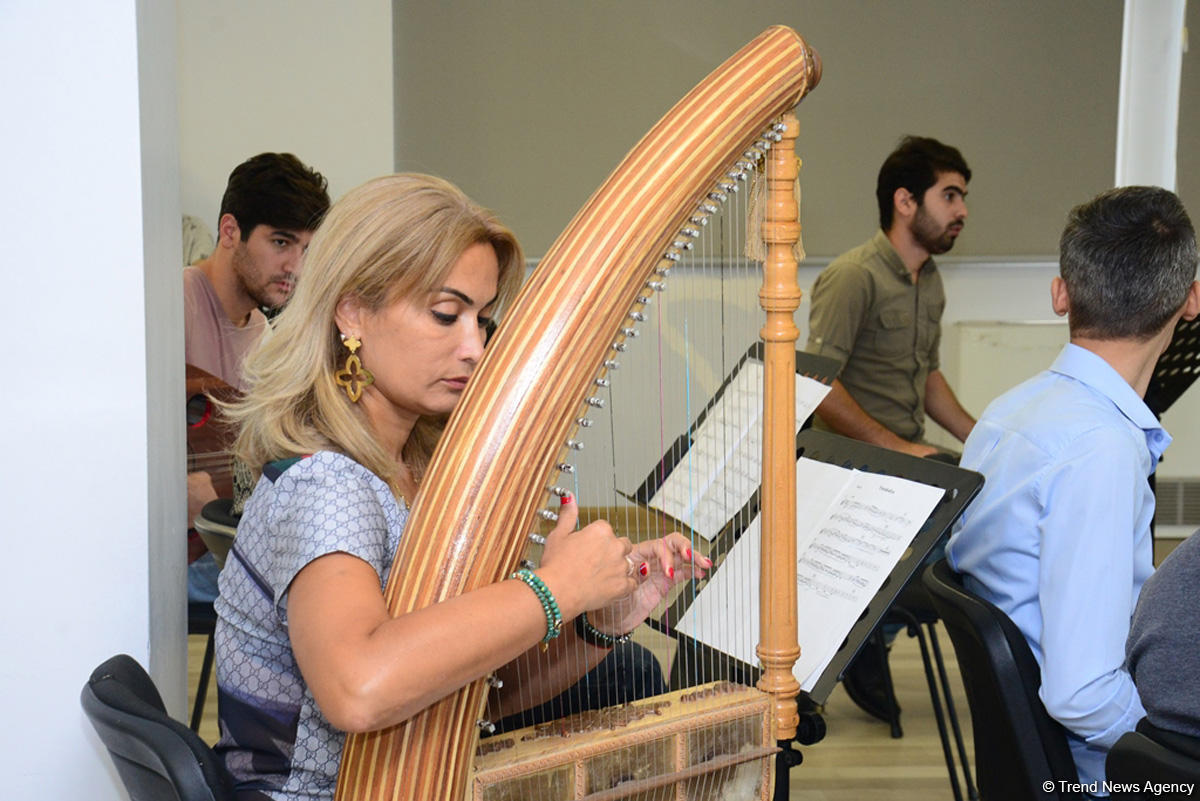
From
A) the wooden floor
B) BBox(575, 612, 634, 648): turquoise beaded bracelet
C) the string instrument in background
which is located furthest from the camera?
the wooden floor

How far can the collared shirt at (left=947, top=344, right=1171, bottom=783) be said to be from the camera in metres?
1.36

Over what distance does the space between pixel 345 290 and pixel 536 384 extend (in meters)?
0.33

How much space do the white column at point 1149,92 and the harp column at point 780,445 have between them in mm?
4196

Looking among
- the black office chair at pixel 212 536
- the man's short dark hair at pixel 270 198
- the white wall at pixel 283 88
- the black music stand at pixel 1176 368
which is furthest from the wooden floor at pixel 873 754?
the white wall at pixel 283 88

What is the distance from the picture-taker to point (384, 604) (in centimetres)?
100

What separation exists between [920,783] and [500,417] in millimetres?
2028

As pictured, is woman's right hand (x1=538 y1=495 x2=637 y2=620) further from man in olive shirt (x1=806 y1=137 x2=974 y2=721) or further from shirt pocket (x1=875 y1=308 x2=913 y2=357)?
shirt pocket (x1=875 y1=308 x2=913 y2=357)

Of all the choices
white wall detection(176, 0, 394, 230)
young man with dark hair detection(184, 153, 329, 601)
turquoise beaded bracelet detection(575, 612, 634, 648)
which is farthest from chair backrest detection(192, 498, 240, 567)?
white wall detection(176, 0, 394, 230)

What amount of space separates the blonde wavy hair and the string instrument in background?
921 millimetres

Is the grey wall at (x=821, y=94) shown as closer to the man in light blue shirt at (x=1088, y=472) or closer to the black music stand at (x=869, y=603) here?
the man in light blue shirt at (x=1088, y=472)

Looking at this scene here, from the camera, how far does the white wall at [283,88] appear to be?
4391 millimetres

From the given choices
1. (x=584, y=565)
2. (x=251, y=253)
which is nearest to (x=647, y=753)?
(x=584, y=565)

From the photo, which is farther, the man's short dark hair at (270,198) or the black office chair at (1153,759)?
the man's short dark hair at (270,198)

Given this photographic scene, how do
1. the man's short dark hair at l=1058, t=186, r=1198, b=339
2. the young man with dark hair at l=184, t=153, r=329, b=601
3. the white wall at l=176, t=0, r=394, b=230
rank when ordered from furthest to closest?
1. the white wall at l=176, t=0, r=394, b=230
2. the young man with dark hair at l=184, t=153, r=329, b=601
3. the man's short dark hair at l=1058, t=186, r=1198, b=339
